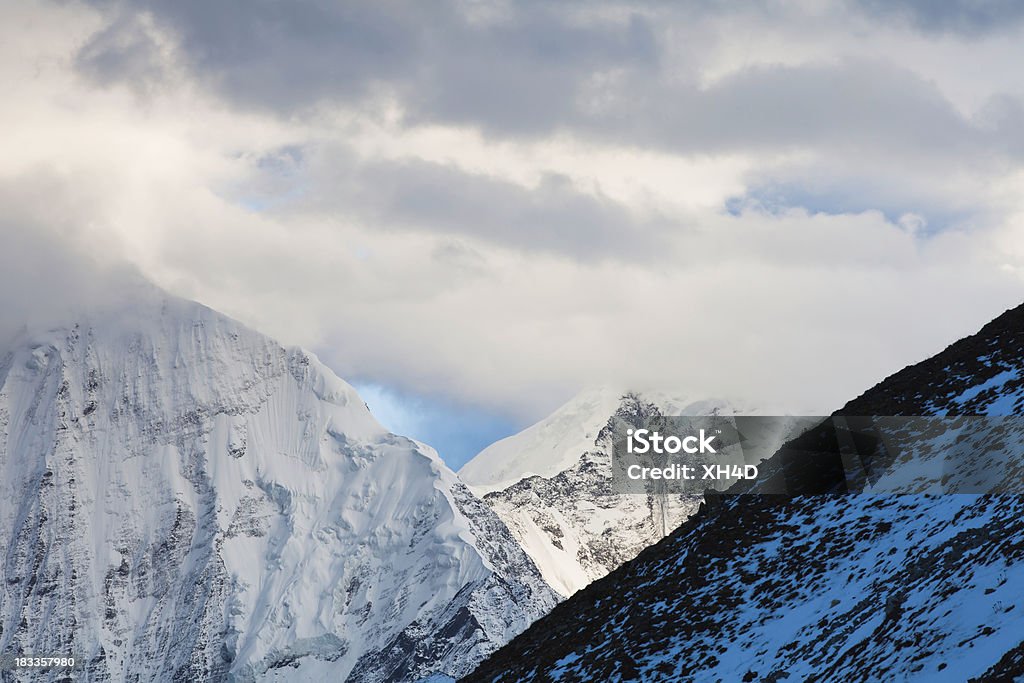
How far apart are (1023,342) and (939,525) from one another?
11.9 m

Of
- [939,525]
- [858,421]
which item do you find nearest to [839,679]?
[939,525]

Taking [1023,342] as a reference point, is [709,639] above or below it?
below

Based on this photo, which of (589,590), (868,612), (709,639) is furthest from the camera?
(589,590)

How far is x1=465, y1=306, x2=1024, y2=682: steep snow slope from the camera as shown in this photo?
33.5 metres

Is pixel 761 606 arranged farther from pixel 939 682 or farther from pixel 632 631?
pixel 939 682

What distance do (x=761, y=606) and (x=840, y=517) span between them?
4175 mm

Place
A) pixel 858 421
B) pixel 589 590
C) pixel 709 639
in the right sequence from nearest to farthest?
pixel 709 639 < pixel 858 421 < pixel 589 590

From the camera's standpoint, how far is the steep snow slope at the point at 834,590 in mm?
33500

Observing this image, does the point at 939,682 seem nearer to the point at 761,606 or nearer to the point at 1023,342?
the point at 761,606

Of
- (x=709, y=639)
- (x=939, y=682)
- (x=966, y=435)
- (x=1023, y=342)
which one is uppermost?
(x=1023, y=342)

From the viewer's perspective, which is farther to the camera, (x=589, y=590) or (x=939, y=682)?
(x=589, y=590)

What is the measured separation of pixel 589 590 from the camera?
2188 inches

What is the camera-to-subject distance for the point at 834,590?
40719 millimetres

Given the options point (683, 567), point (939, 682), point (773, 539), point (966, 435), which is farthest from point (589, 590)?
point (939, 682)
